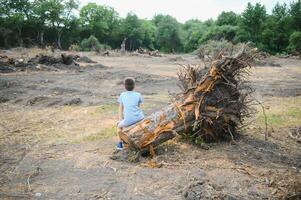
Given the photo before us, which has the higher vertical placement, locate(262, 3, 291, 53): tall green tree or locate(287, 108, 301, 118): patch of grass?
locate(262, 3, 291, 53): tall green tree

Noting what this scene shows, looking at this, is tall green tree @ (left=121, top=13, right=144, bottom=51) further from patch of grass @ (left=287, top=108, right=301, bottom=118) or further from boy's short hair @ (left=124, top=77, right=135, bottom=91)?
boy's short hair @ (left=124, top=77, right=135, bottom=91)

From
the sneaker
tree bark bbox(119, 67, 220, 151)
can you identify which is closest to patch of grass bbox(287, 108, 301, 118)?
tree bark bbox(119, 67, 220, 151)

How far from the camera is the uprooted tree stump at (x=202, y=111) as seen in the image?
668cm

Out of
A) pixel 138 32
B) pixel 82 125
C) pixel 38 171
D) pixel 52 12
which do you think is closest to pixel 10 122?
pixel 82 125

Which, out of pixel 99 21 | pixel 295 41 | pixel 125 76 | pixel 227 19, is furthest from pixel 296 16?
pixel 125 76

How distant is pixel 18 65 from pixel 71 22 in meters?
37.6

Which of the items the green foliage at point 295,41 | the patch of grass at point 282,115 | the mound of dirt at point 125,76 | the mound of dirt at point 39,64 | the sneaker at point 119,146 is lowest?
the sneaker at point 119,146

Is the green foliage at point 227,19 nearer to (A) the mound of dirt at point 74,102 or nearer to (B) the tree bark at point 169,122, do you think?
(A) the mound of dirt at point 74,102

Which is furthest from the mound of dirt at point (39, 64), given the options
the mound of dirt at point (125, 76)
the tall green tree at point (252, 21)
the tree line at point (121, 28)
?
the tall green tree at point (252, 21)

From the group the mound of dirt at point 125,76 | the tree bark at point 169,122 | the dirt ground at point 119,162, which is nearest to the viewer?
the dirt ground at point 119,162

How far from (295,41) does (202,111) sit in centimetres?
3765

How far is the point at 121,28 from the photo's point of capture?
65188 mm

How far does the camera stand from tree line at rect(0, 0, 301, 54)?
4728cm

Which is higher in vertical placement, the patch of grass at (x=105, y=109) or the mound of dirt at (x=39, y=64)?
the mound of dirt at (x=39, y=64)
